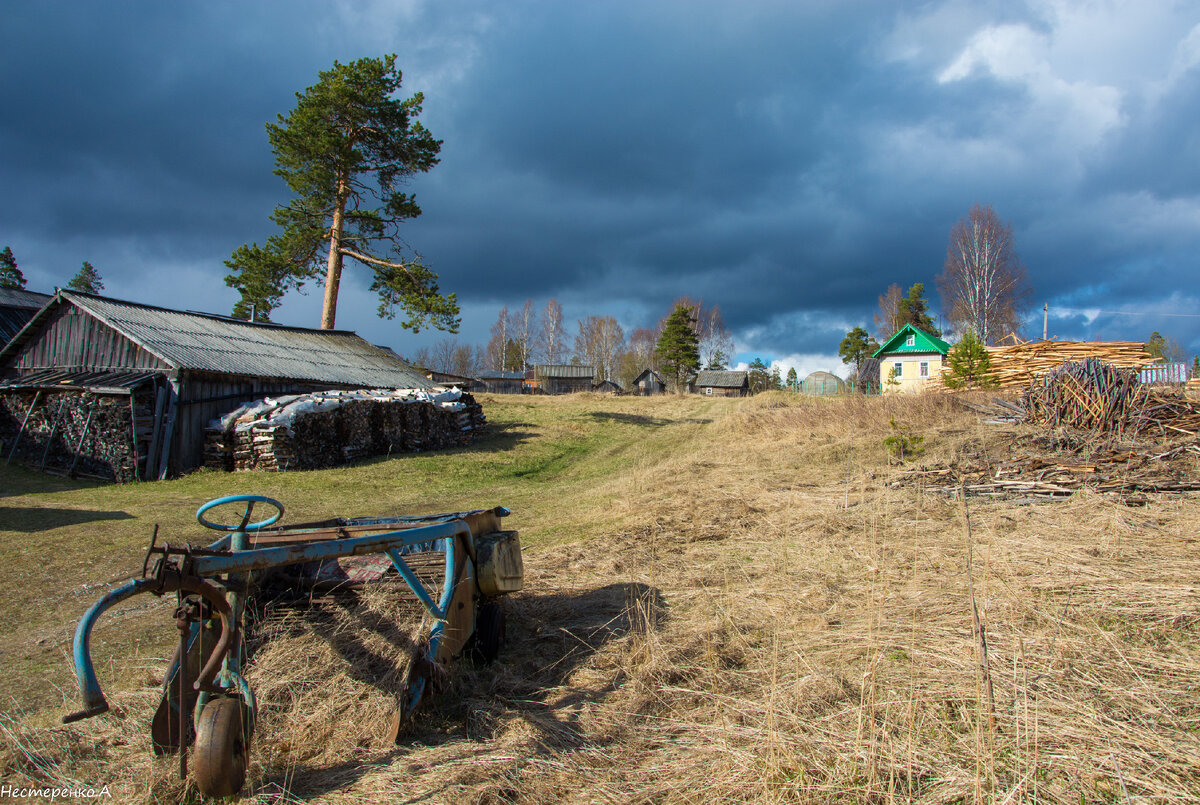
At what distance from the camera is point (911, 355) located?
134ft

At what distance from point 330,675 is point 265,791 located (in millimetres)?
778

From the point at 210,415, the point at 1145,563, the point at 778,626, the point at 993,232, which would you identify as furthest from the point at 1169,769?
the point at 993,232

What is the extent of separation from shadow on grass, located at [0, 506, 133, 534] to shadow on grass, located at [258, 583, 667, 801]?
846 cm

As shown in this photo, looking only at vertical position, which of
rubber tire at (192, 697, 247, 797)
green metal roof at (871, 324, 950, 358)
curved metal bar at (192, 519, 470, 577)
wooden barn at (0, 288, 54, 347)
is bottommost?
rubber tire at (192, 697, 247, 797)

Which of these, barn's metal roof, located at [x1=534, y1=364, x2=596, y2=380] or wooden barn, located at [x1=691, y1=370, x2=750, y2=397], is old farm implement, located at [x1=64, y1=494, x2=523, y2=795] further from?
barn's metal roof, located at [x1=534, y1=364, x2=596, y2=380]

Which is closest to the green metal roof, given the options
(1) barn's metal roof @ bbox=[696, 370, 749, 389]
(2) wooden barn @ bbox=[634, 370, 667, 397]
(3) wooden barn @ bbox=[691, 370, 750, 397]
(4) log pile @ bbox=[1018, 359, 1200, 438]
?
(3) wooden barn @ bbox=[691, 370, 750, 397]

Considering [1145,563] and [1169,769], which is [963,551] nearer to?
[1145,563]

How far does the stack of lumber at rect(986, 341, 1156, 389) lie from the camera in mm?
22203

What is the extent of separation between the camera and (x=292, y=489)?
1412cm

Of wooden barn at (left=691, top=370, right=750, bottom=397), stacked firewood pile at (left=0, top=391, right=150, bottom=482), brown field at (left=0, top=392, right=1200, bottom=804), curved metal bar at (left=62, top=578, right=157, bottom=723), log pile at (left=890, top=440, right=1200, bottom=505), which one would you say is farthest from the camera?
wooden barn at (left=691, top=370, right=750, bottom=397)

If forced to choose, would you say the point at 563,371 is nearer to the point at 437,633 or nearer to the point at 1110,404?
the point at 1110,404

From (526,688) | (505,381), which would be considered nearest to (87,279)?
(505,381)

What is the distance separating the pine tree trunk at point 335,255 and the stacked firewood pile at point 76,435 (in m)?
13.3

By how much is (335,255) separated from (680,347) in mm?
38016
